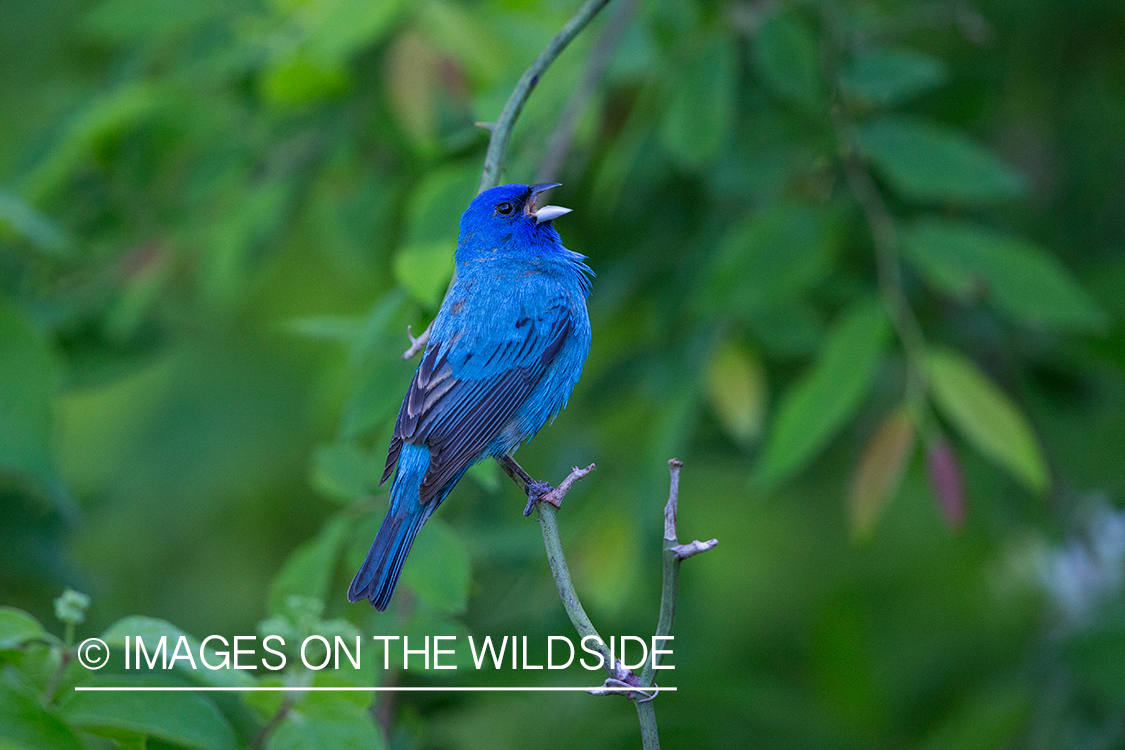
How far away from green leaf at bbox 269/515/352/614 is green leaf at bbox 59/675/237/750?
703 mm

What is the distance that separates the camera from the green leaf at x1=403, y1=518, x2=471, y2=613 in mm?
2262

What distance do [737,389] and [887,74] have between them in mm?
1110

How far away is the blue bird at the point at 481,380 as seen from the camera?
210cm

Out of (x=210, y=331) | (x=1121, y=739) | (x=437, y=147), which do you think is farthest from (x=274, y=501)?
(x=1121, y=739)

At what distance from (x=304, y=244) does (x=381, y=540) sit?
4197 millimetres

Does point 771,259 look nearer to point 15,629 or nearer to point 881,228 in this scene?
point 881,228

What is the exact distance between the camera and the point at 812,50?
3455mm

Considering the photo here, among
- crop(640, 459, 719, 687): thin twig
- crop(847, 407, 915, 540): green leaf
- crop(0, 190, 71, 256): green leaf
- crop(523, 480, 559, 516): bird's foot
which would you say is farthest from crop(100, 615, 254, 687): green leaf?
crop(847, 407, 915, 540): green leaf

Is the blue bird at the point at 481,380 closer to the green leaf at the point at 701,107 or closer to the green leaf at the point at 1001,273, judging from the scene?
the green leaf at the point at 701,107

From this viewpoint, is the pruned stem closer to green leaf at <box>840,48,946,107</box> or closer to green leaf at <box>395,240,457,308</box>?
green leaf at <box>395,240,457,308</box>

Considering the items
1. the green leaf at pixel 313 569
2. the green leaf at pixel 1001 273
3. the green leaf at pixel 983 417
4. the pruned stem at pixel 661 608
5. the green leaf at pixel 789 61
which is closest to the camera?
the pruned stem at pixel 661 608

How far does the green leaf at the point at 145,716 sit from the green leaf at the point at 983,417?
6.96 feet

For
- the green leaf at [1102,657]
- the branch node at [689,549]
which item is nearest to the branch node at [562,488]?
the branch node at [689,549]

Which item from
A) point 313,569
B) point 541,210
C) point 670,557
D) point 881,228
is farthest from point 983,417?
point 313,569
